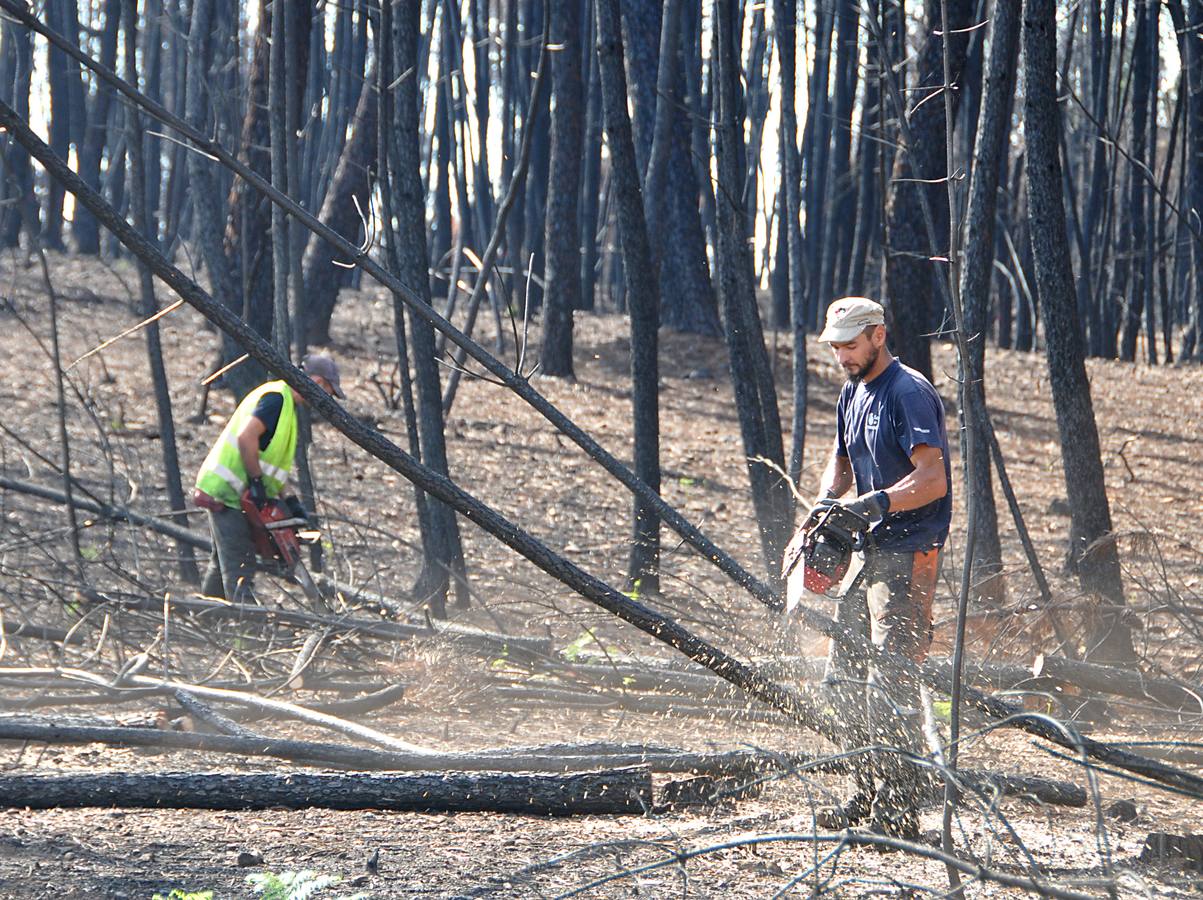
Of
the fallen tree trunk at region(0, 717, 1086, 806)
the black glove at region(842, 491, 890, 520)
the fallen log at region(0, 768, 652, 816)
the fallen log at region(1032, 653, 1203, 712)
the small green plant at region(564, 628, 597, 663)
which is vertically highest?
the black glove at region(842, 491, 890, 520)

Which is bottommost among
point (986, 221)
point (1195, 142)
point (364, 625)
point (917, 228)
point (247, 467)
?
point (364, 625)

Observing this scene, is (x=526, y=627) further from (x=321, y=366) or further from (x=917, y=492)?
(x=917, y=492)

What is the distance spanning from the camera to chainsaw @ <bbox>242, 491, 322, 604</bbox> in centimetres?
752

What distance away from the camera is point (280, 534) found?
298 inches

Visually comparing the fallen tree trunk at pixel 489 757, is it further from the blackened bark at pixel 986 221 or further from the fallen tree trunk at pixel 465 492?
the blackened bark at pixel 986 221

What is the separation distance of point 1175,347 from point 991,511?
70.3 feet

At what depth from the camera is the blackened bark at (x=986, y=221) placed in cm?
721

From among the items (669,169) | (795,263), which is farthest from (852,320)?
(669,169)

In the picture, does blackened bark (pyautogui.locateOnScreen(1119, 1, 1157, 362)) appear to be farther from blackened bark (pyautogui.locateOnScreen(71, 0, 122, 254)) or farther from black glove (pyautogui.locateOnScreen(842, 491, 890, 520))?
blackened bark (pyautogui.locateOnScreen(71, 0, 122, 254))

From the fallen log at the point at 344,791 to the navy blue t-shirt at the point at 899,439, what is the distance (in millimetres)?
1417

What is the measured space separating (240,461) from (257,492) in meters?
0.21

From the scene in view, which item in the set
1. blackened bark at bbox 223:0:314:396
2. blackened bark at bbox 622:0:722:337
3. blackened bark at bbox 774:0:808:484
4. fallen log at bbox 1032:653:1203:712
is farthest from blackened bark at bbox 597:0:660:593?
blackened bark at bbox 223:0:314:396

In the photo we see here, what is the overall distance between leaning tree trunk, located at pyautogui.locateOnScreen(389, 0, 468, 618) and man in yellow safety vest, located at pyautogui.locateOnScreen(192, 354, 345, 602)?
0.62 meters

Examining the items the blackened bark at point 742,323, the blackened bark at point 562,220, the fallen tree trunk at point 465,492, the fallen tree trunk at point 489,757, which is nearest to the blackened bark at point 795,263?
the blackened bark at point 742,323
